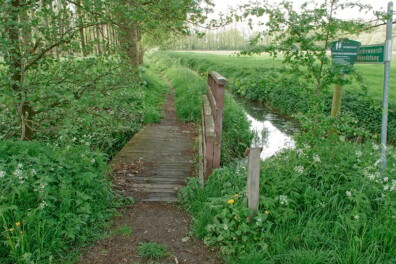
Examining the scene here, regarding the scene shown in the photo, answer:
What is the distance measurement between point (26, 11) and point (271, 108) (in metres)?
12.9

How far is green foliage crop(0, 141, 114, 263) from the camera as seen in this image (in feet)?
10.2

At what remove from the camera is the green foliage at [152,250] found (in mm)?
3439

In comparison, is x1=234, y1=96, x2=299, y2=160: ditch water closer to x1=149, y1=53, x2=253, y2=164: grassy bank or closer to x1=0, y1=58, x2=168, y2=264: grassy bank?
x1=149, y1=53, x2=253, y2=164: grassy bank

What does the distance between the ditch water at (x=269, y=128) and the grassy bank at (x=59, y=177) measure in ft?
14.4

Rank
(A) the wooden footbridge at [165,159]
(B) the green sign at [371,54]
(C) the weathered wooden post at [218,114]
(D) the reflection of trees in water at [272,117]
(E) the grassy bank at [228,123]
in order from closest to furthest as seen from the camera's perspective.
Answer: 1. (B) the green sign at [371,54]
2. (C) the weathered wooden post at [218,114]
3. (A) the wooden footbridge at [165,159]
4. (E) the grassy bank at [228,123]
5. (D) the reflection of trees in water at [272,117]

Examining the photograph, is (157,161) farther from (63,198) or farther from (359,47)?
(359,47)

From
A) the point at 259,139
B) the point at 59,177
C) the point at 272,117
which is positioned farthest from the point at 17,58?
the point at 272,117

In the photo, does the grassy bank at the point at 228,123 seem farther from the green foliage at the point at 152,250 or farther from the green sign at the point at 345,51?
the green foliage at the point at 152,250

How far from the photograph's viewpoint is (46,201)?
3.49 m

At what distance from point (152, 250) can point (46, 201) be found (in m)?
1.29

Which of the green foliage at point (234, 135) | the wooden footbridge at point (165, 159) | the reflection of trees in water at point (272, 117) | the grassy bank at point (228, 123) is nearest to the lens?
the wooden footbridge at point (165, 159)

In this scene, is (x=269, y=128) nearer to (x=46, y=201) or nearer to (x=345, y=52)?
(x=345, y=52)

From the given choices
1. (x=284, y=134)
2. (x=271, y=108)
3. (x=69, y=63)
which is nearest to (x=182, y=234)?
(x=69, y=63)

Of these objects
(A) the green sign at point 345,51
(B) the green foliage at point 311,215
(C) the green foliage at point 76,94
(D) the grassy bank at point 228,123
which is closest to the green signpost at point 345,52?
(A) the green sign at point 345,51
